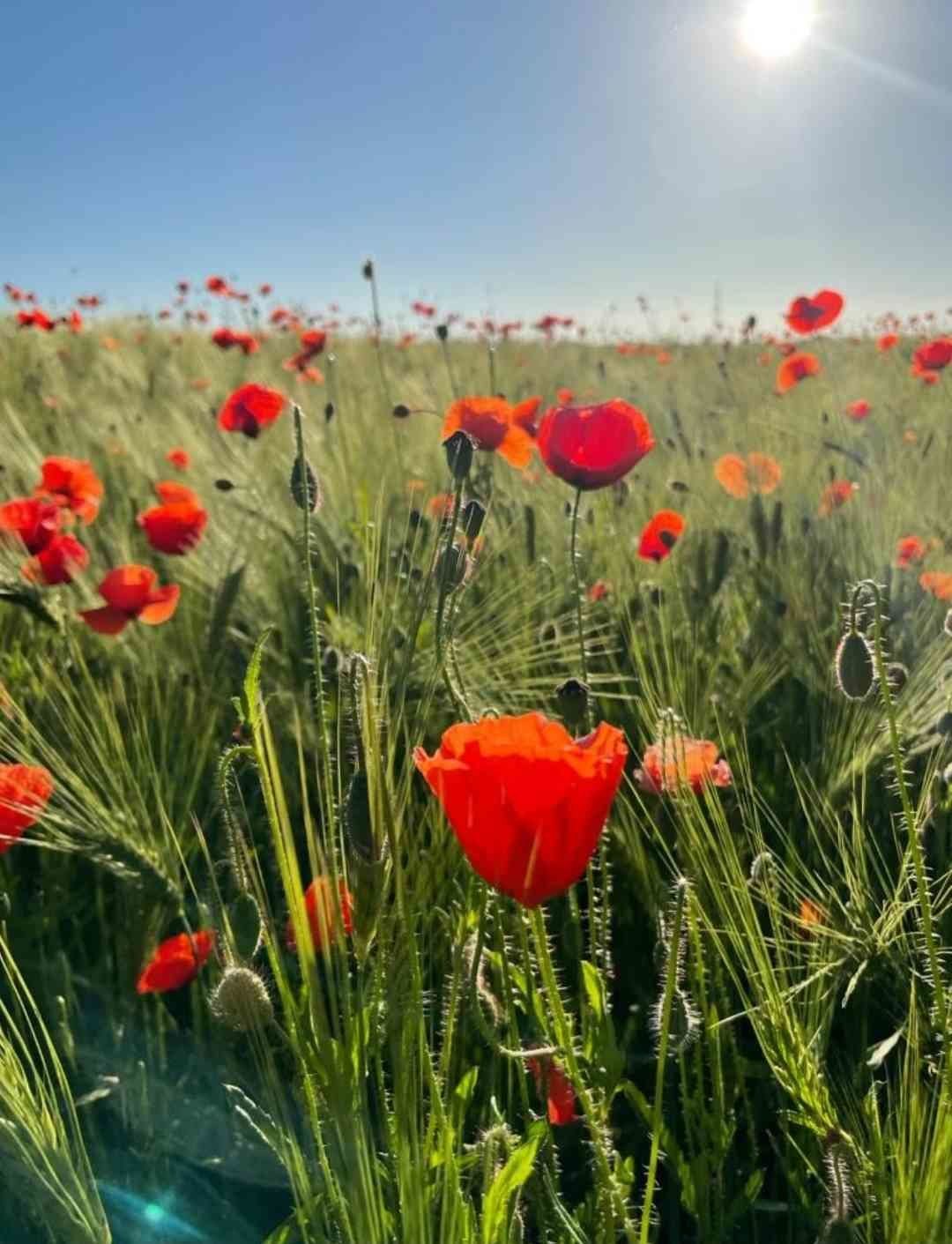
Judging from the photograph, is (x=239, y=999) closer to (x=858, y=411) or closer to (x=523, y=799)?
(x=523, y=799)

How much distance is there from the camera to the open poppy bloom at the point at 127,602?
1406 millimetres

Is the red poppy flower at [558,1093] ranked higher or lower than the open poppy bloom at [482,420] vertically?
lower

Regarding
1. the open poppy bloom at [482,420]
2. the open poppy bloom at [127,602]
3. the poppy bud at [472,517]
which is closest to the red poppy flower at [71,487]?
the open poppy bloom at [127,602]

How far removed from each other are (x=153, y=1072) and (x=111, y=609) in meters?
0.57

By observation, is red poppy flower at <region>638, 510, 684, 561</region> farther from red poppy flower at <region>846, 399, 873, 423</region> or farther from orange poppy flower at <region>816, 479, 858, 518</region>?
red poppy flower at <region>846, 399, 873, 423</region>

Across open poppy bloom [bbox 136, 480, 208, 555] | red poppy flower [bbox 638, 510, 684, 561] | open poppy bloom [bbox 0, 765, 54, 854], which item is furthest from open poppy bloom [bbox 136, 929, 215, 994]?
red poppy flower [bbox 638, 510, 684, 561]

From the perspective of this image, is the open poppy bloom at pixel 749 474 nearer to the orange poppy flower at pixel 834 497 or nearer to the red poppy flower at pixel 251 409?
the orange poppy flower at pixel 834 497

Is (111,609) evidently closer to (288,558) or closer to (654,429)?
(288,558)

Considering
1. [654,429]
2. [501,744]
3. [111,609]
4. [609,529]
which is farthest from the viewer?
[654,429]

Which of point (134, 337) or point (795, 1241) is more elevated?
point (134, 337)

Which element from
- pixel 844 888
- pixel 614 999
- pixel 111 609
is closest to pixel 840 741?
pixel 844 888

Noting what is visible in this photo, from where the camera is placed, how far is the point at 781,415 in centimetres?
331

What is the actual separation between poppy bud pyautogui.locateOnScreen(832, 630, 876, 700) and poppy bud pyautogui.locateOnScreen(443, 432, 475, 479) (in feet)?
0.94

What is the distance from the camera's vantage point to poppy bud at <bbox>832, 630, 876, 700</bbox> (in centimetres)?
78
